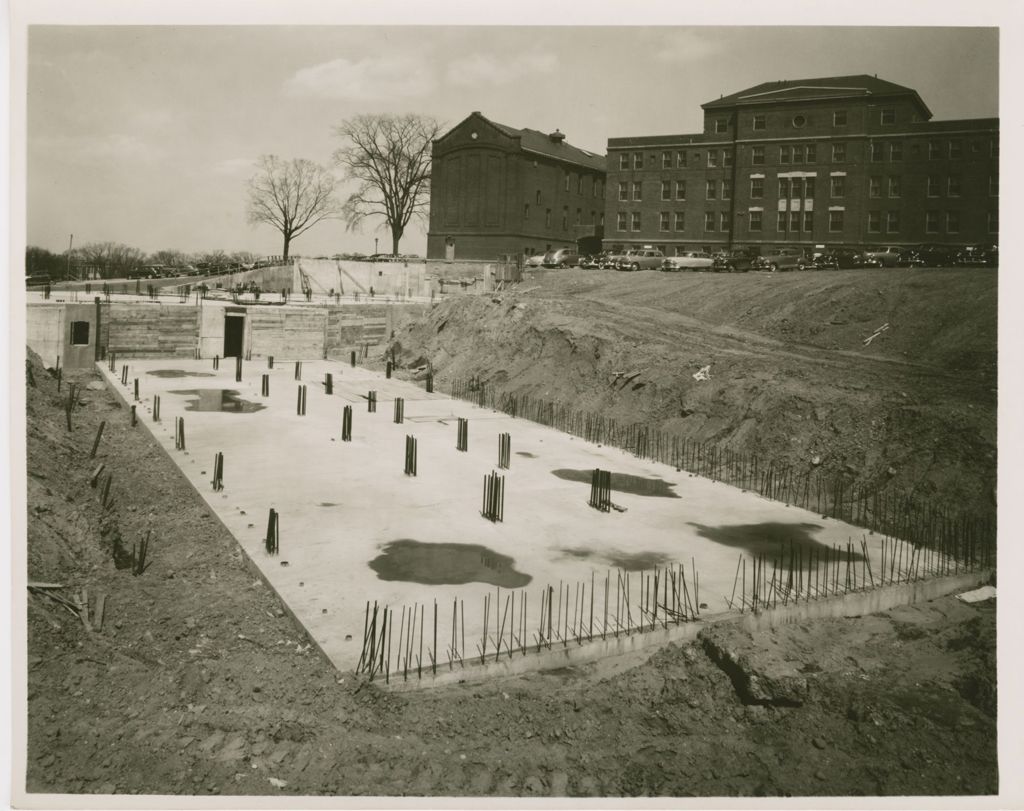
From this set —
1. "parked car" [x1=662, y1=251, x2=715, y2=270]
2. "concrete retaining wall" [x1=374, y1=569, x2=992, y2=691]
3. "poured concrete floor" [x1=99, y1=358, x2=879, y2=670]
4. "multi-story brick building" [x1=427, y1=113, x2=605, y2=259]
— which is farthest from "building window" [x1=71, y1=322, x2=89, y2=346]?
"concrete retaining wall" [x1=374, y1=569, x2=992, y2=691]

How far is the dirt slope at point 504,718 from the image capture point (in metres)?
8.60

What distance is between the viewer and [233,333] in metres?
42.0

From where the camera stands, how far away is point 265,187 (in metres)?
21.5

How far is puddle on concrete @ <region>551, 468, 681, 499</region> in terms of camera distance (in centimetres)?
1852

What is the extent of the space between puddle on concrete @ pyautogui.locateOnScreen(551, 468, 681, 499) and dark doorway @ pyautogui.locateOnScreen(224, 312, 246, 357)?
1030 inches

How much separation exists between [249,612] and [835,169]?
100 ft

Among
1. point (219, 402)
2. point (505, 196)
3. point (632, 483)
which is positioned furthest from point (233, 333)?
point (632, 483)

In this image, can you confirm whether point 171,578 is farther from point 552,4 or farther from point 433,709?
point 552,4

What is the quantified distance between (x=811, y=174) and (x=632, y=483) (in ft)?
76.8

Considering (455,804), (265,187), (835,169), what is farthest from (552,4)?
(835,169)

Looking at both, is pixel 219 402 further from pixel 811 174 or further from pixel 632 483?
pixel 811 174

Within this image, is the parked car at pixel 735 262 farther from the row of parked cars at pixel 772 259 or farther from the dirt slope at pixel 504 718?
the dirt slope at pixel 504 718

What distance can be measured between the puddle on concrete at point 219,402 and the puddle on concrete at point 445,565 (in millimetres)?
13920

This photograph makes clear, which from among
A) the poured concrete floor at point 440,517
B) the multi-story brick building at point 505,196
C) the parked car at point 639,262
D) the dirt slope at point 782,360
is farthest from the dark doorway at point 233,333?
the parked car at point 639,262
